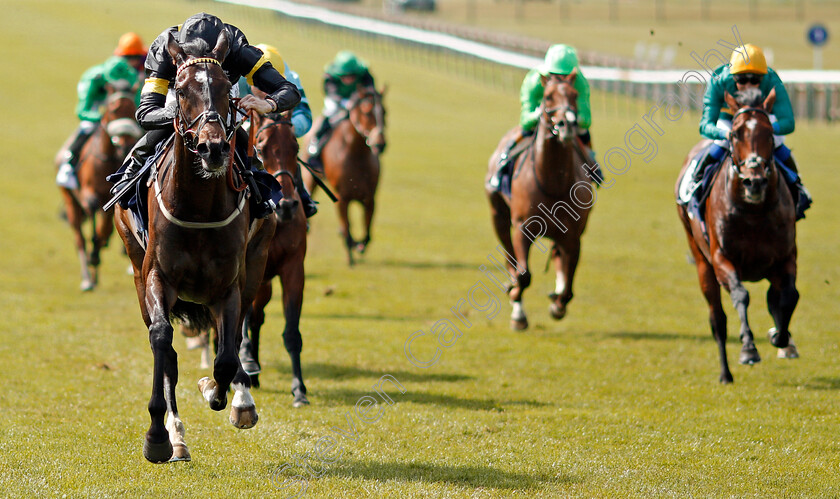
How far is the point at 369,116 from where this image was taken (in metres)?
14.4

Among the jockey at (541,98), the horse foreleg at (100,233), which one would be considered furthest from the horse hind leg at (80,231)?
the jockey at (541,98)

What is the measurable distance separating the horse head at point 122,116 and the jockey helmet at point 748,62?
253 inches

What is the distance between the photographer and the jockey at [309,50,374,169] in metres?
15.0

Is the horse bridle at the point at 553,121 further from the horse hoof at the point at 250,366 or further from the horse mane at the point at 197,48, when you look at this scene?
the horse mane at the point at 197,48

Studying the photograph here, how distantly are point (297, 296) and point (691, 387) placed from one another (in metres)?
3.40

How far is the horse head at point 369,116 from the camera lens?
14203 millimetres

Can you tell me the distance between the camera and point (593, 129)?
28.2 meters

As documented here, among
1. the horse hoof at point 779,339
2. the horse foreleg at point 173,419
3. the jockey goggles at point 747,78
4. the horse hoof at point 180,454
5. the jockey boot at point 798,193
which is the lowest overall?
the horse hoof at point 779,339

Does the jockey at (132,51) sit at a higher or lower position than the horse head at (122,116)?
higher

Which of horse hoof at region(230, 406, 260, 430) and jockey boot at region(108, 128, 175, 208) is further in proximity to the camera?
jockey boot at region(108, 128, 175, 208)

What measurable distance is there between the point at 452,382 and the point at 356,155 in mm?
6542

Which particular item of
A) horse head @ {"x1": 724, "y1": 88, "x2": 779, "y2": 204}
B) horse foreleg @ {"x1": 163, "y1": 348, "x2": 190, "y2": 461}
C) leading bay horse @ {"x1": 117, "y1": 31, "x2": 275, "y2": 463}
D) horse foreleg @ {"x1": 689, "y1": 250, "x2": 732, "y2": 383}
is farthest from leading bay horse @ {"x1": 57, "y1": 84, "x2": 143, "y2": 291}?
horse head @ {"x1": 724, "y1": 88, "x2": 779, "y2": 204}

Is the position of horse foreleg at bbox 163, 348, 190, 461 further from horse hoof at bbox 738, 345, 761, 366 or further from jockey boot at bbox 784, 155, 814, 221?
jockey boot at bbox 784, 155, 814, 221

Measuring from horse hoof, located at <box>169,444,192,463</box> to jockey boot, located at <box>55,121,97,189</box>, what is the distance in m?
7.95
